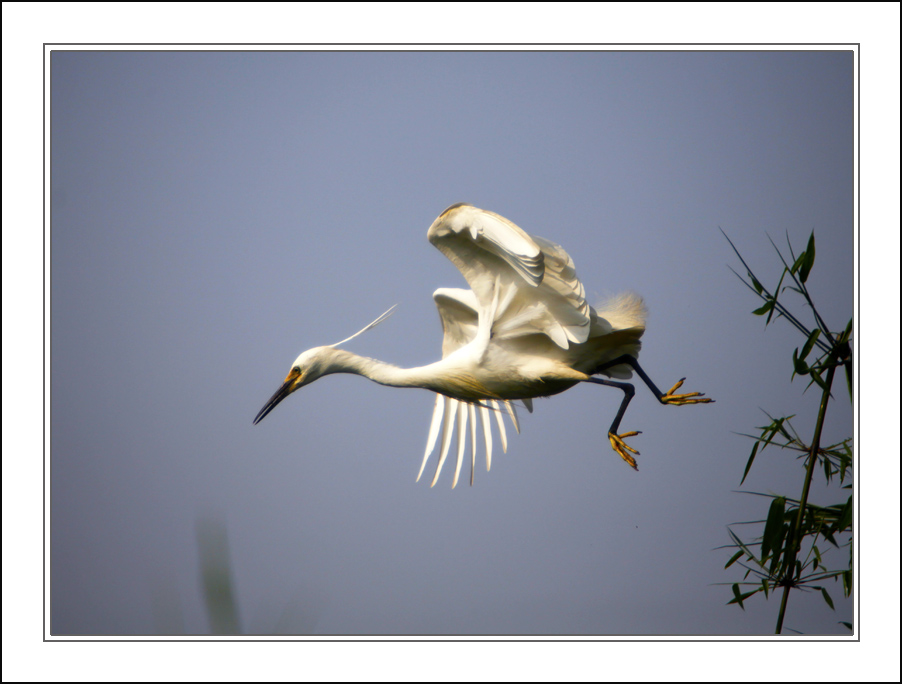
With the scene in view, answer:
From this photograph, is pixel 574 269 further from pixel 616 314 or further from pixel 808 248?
pixel 808 248

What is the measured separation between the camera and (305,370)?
4.30 metres

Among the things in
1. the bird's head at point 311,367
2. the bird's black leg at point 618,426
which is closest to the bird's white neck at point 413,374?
the bird's head at point 311,367

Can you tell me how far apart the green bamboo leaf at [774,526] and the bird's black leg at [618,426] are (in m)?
0.80

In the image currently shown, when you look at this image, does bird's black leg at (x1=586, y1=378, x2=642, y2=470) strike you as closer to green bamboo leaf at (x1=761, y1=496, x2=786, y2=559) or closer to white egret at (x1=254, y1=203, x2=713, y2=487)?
white egret at (x1=254, y1=203, x2=713, y2=487)

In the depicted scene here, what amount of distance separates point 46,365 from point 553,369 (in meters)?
2.58

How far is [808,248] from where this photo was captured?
11.9ft

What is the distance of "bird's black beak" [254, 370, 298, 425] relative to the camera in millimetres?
4344

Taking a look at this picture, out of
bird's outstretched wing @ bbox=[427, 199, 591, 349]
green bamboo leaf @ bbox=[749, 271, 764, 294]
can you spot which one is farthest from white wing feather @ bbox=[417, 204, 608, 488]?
green bamboo leaf @ bbox=[749, 271, 764, 294]

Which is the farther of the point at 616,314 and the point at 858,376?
the point at 616,314

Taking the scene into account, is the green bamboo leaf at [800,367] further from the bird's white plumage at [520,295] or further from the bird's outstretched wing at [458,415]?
the bird's outstretched wing at [458,415]

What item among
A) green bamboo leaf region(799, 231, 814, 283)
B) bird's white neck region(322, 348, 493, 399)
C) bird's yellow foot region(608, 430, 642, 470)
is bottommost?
bird's yellow foot region(608, 430, 642, 470)

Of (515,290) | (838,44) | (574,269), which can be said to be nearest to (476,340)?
(515,290)

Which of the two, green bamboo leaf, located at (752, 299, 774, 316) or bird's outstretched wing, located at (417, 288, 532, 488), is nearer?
green bamboo leaf, located at (752, 299, 774, 316)

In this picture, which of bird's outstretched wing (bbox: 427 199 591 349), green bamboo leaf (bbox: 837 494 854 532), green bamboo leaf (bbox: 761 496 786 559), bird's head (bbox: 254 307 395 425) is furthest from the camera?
bird's head (bbox: 254 307 395 425)
